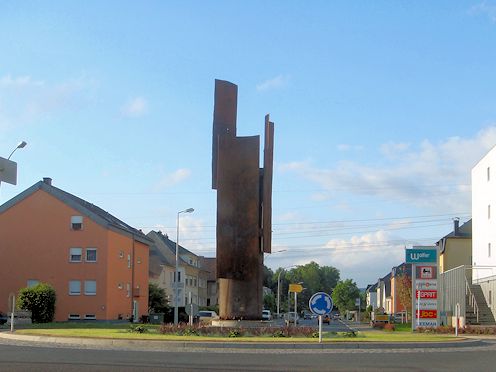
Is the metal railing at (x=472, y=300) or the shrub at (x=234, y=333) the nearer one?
the shrub at (x=234, y=333)

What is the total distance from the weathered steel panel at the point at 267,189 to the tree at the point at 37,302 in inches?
1026

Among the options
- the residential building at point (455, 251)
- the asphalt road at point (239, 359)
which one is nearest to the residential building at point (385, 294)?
the residential building at point (455, 251)

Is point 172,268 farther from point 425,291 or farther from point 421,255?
point 425,291

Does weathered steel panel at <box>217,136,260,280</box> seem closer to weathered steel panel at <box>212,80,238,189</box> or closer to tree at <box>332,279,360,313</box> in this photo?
weathered steel panel at <box>212,80,238,189</box>

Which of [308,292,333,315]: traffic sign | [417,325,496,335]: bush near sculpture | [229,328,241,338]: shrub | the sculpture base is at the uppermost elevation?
[308,292,333,315]: traffic sign

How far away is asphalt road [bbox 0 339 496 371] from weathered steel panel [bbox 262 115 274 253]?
25.3 ft

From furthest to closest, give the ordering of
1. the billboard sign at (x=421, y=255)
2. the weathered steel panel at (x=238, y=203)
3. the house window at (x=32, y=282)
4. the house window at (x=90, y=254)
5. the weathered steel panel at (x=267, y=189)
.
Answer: the house window at (x=90, y=254) → the house window at (x=32, y=282) → the billboard sign at (x=421, y=255) → the weathered steel panel at (x=267, y=189) → the weathered steel panel at (x=238, y=203)

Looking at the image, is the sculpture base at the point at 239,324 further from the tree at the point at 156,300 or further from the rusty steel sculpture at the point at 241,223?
the tree at the point at 156,300

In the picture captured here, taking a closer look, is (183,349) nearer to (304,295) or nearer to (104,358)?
(104,358)

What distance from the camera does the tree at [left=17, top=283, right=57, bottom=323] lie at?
165 ft

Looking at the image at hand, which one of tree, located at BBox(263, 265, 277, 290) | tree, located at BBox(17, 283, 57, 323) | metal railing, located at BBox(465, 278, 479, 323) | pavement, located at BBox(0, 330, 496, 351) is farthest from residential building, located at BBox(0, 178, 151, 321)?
tree, located at BBox(263, 265, 277, 290)

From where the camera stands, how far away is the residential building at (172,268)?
81062mm

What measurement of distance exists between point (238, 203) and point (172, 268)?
2280 inches

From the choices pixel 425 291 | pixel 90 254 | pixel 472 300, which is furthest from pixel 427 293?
pixel 90 254
